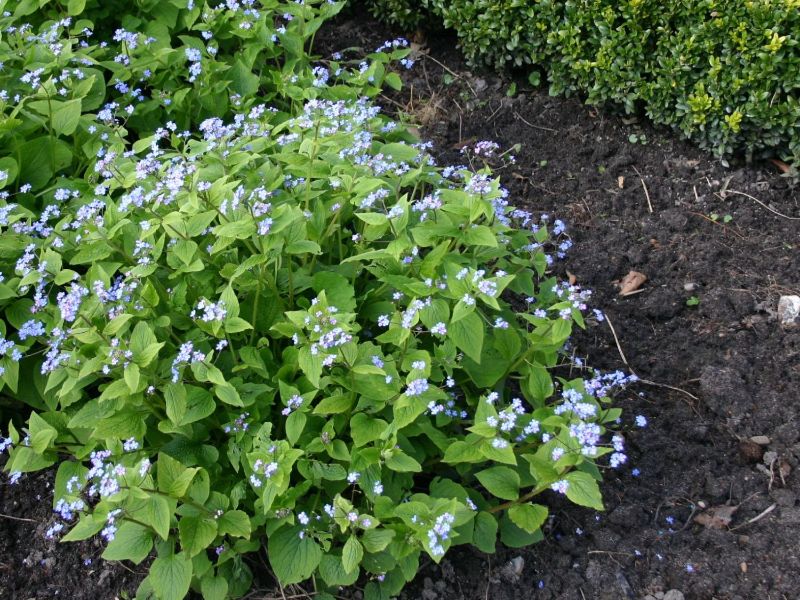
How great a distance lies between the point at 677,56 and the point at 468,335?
2.77 m

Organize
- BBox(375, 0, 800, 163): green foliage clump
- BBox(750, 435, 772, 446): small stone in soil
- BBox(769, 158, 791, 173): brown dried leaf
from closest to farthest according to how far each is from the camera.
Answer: BBox(750, 435, 772, 446): small stone in soil < BBox(375, 0, 800, 163): green foliage clump < BBox(769, 158, 791, 173): brown dried leaf

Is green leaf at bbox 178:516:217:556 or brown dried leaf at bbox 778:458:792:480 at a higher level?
green leaf at bbox 178:516:217:556

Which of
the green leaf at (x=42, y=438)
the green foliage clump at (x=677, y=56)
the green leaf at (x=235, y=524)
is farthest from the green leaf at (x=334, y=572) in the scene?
the green foliage clump at (x=677, y=56)

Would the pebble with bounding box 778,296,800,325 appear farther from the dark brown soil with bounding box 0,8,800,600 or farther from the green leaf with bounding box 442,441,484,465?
the green leaf with bounding box 442,441,484,465

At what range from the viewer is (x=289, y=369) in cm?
314

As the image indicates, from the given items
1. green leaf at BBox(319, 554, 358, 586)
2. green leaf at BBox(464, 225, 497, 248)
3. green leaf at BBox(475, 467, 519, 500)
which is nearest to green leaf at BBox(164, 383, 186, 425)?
green leaf at BBox(319, 554, 358, 586)

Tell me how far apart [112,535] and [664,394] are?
2.54m

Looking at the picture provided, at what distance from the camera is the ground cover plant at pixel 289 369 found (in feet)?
9.21

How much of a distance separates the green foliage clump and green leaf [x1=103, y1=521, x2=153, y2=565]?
12.5 ft

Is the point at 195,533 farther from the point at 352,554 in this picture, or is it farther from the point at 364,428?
the point at 364,428

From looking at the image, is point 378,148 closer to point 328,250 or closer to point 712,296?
point 328,250

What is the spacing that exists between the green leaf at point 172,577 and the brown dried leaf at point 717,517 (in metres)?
2.07

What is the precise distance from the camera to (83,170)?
4.20m

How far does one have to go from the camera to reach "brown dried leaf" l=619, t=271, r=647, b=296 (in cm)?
437
